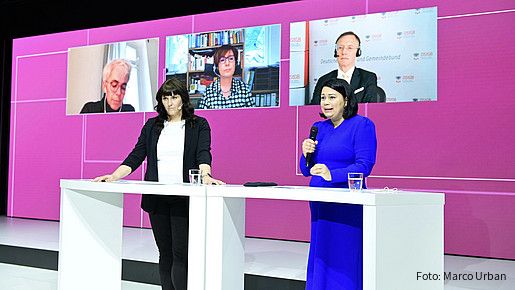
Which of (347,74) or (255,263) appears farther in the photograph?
(347,74)

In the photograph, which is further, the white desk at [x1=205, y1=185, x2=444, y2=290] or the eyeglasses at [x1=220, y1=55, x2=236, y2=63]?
the eyeglasses at [x1=220, y1=55, x2=236, y2=63]

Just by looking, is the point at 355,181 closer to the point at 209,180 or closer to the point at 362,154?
the point at 362,154

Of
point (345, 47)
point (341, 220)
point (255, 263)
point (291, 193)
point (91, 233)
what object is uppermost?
Result: point (345, 47)

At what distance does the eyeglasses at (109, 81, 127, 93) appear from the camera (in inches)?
249

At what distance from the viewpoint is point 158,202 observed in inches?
103

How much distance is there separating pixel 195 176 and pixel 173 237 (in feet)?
1.04

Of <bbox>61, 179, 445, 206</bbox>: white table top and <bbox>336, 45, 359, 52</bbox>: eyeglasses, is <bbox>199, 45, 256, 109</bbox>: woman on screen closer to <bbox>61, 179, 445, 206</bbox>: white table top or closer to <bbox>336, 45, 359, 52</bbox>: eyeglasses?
<bbox>336, 45, 359, 52</bbox>: eyeglasses

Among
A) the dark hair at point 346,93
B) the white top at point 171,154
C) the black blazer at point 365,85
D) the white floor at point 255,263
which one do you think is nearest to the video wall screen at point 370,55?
the black blazer at point 365,85

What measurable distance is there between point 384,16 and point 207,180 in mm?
3083

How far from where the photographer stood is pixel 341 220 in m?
2.37

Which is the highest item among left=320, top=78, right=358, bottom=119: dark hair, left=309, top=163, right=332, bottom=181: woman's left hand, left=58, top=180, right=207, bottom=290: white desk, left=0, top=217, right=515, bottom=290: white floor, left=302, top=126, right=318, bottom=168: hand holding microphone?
left=320, top=78, right=358, bottom=119: dark hair

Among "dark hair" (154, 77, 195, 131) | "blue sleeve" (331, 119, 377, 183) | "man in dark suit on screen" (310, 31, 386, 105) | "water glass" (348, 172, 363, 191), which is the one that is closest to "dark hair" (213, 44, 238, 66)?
"man in dark suit on screen" (310, 31, 386, 105)

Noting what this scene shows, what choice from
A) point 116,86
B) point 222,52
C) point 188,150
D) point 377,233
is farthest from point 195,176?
point 116,86

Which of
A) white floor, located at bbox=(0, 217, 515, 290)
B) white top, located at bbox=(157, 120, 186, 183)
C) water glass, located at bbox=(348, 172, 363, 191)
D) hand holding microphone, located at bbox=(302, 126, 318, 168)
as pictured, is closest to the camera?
water glass, located at bbox=(348, 172, 363, 191)
